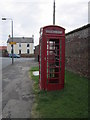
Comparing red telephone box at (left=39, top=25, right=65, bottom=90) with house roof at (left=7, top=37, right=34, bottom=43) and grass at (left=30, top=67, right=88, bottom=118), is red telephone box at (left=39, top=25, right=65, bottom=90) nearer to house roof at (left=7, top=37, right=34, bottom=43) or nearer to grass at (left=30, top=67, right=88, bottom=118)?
grass at (left=30, top=67, right=88, bottom=118)

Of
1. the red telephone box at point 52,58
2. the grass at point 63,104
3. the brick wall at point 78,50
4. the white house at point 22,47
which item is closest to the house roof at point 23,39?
the white house at point 22,47

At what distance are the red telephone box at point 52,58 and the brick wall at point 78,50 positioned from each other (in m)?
2.08

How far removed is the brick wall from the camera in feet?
28.1

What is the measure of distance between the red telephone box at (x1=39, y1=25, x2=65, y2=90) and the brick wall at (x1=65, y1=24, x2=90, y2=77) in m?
2.08

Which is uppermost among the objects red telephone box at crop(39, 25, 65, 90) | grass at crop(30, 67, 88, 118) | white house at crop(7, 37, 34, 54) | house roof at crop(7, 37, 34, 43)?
house roof at crop(7, 37, 34, 43)

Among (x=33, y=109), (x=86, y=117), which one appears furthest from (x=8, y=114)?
(x=86, y=117)

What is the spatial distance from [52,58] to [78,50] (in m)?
3.05

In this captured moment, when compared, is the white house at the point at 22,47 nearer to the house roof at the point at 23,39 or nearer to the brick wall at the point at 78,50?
the house roof at the point at 23,39

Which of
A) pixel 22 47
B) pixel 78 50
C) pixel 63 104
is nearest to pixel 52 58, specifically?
pixel 63 104

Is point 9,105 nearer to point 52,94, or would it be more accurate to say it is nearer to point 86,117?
point 52,94

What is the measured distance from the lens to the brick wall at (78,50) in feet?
28.1

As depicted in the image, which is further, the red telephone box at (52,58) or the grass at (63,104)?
the red telephone box at (52,58)

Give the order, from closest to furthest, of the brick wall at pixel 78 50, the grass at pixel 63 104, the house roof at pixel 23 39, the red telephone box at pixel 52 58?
1. the grass at pixel 63 104
2. the red telephone box at pixel 52 58
3. the brick wall at pixel 78 50
4. the house roof at pixel 23 39

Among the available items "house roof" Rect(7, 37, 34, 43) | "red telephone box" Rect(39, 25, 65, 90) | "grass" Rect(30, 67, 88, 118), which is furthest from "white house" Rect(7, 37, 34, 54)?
"grass" Rect(30, 67, 88, 118)
